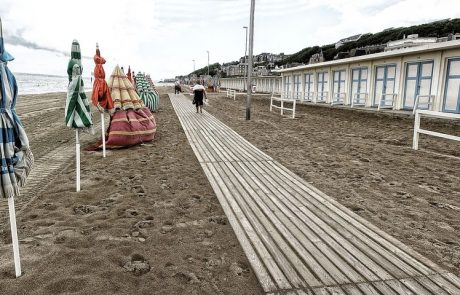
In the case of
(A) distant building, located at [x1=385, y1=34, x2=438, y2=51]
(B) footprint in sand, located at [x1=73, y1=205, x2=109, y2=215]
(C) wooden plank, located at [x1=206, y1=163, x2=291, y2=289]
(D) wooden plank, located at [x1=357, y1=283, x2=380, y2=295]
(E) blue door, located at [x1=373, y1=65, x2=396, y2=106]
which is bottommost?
(B) footprint in sand, located at [x1=73, y1=205, x2=109, y2=215]

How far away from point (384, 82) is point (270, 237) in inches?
724

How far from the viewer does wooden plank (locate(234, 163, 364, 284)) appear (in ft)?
9.26

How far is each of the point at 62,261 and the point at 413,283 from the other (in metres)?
3.13

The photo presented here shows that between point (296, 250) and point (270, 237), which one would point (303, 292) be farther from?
point (270, 237)

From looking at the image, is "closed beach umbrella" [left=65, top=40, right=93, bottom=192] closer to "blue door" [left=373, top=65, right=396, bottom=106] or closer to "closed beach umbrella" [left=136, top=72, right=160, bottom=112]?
"closed beach umbrella" [left=136, top=72, right=160, bottom=112]

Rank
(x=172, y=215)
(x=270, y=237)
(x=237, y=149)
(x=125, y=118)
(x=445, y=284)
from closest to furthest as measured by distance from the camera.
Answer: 1. (x=445, y=284)
2. (x=270, y=237)
3. (x=172, y=215)
4. (x=237, y=149)
5. (x=125, y=118)

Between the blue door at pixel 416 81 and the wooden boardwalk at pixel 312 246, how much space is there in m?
14.0

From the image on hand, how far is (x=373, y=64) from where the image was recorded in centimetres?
1966

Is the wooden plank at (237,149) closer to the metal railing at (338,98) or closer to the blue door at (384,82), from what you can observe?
the blue door at (384,82)

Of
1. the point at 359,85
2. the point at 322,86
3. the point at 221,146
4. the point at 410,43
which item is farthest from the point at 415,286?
the point at 410,43

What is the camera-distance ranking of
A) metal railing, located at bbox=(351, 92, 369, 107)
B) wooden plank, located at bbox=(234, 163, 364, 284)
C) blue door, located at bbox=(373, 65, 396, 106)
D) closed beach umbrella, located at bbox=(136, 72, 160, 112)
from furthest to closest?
1. metal railing, located at bbox=(351, 92, 369, 107)
2. blue door, located at bbox=(373, 65, 396, 106)
3. closed beach umbrella, located at bbox=(136, 72, 160, 112)
4. wooden plank, located at bbox=(234, 163, 364, 284)

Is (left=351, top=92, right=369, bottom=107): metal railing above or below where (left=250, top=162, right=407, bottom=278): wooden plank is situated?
above

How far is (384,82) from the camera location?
19.0 meters

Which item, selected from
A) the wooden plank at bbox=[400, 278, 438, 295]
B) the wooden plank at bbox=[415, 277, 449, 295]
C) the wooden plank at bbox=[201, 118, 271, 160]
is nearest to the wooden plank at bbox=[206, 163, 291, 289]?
the wooden plank at bbox=[400, 278, 438, 295]
